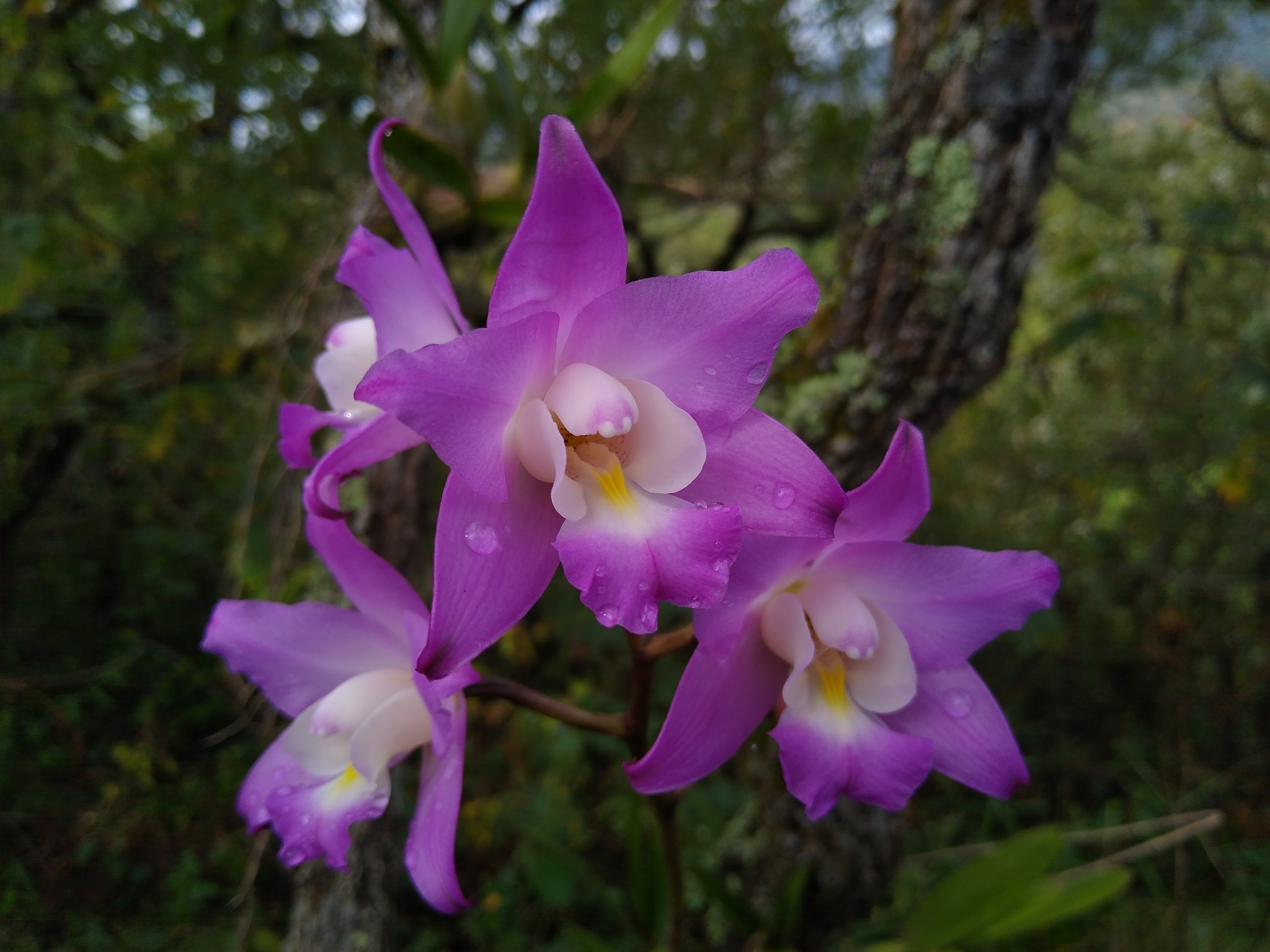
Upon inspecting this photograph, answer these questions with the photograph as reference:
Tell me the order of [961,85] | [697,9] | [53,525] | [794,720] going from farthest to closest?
1. [697,9]
2. [53,525]
3. [961,85]
4. [794,720]

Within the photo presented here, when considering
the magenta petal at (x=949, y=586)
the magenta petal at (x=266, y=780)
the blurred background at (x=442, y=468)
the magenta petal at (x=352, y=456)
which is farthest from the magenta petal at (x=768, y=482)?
the blurred background at (x=442, y=468)

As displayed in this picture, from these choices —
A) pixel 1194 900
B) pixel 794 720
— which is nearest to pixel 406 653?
pixel 794 720

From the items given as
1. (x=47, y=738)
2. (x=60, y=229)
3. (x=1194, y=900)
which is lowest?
(x=1194, y=900)

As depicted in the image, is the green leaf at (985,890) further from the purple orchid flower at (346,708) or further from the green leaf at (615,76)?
the green leaf at (615,76)

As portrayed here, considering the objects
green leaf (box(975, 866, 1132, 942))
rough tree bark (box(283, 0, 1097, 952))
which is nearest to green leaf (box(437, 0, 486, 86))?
rough tree bark (box(283, 0, 1097, 952))

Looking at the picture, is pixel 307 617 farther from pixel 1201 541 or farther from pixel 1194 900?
pixel 1201 541

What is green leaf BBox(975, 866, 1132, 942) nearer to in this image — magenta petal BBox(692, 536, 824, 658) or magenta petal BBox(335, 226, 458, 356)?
magenta petal BBox(692, 536, 824, 658)

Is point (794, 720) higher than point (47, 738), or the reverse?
point (794, 720)

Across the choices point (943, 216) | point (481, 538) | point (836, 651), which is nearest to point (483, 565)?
point (481, 538)
